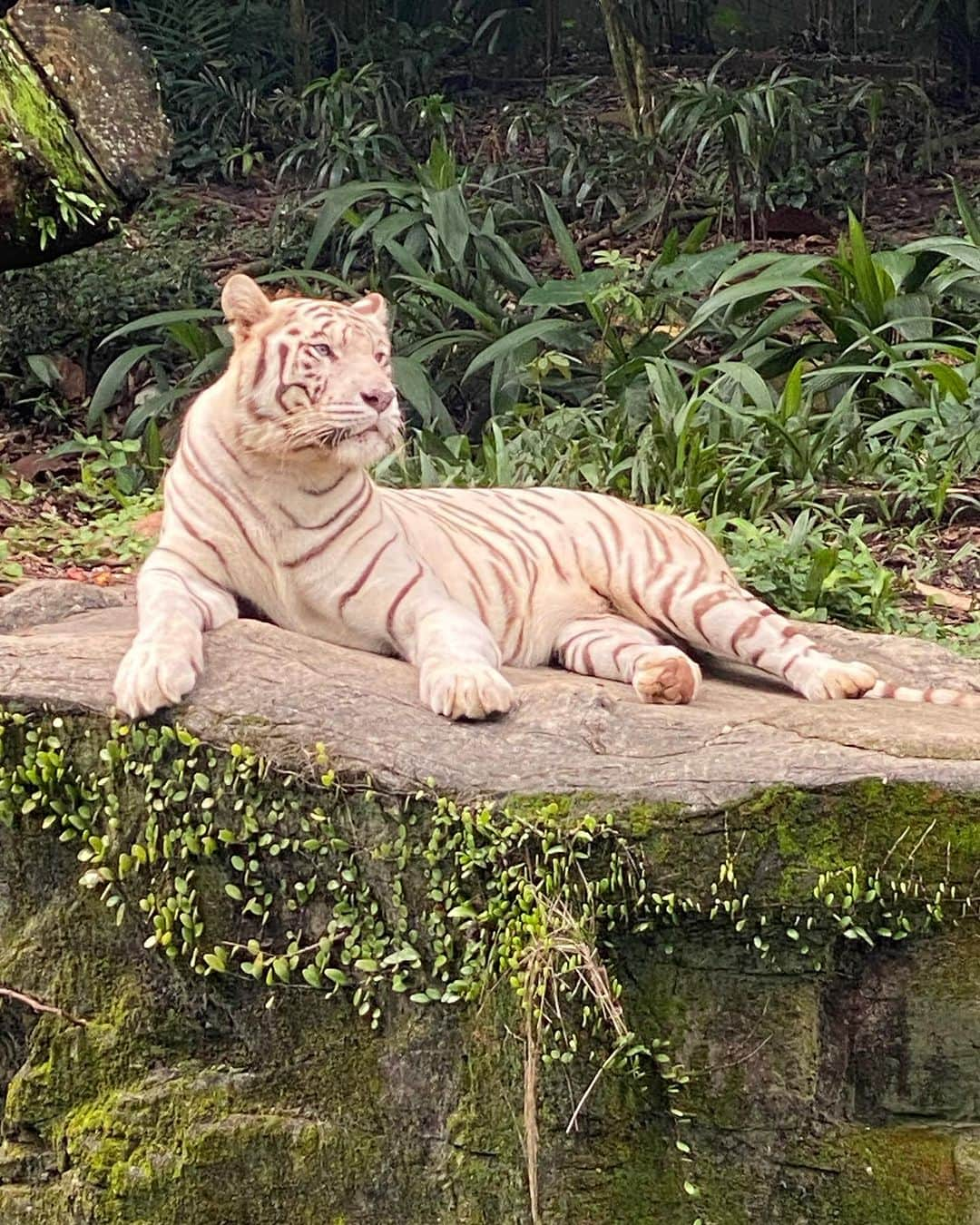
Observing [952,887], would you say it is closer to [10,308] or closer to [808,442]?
[808,442]

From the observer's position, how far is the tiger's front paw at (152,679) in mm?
3363

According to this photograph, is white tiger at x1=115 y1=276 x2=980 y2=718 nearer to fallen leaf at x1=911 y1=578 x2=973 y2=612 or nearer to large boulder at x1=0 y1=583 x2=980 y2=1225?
large boulder at x1=0 y1=583 x2=980 y2=1225

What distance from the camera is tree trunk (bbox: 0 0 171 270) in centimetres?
670

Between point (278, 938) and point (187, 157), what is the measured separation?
31.6 feet

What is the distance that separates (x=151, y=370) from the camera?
29.5ft

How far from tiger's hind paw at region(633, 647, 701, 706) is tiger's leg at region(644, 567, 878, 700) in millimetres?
406

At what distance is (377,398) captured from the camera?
12.3 ft

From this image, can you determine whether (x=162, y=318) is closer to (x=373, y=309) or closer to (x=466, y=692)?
(x=373, y=309)

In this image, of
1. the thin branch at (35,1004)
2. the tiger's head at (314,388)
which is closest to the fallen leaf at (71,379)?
the tiger's head at (314,388)

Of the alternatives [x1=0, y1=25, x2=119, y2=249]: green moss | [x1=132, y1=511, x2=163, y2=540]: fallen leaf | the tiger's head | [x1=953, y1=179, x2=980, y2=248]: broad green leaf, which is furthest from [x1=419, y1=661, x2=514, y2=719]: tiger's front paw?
[x1=953, y1=179, x2=980, y2=248]: broad green leaf

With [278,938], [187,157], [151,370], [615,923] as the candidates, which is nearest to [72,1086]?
[278,938]

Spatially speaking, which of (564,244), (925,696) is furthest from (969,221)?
(925,696)

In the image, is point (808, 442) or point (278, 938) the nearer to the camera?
point (278, 938)

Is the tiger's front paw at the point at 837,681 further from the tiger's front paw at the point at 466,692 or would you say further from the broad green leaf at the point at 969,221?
the broad green leaf at the point at 969,221
